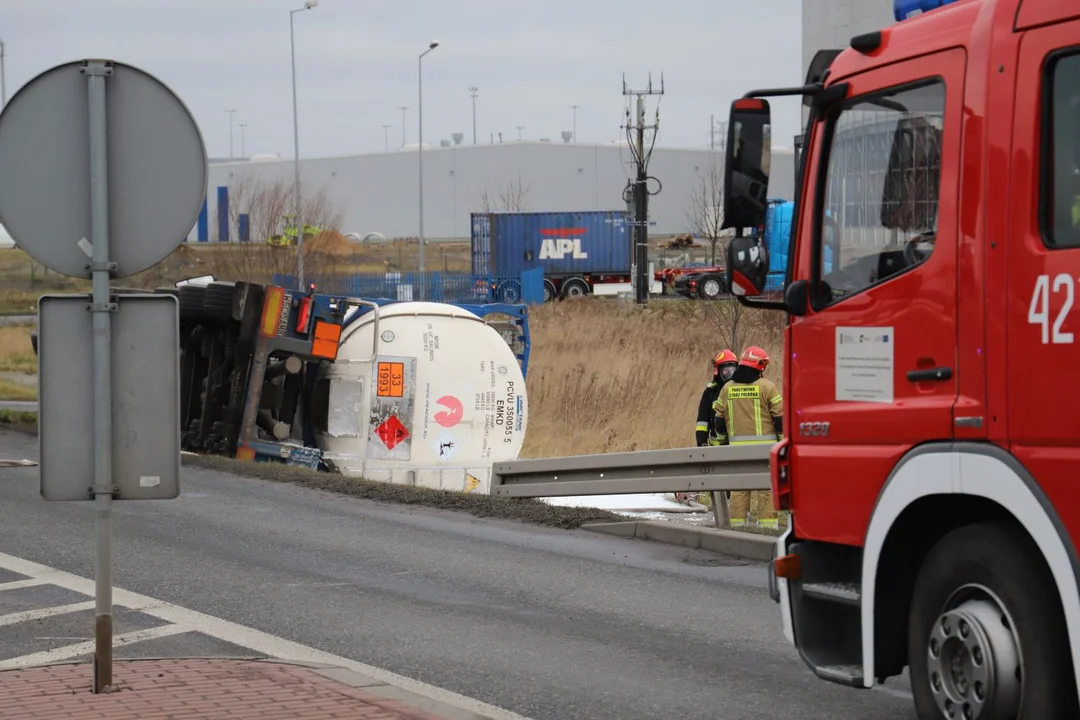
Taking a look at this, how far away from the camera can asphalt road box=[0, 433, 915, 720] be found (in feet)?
21.9

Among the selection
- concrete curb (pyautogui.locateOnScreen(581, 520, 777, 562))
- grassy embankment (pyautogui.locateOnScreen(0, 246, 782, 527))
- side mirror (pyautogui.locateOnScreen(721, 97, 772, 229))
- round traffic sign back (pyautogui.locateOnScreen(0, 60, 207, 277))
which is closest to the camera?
side mirror (pyautogui.locateOnScreen(721, 97, 772, 229))

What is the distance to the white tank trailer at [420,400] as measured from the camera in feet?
53.1

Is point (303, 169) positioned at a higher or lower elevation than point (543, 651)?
higher

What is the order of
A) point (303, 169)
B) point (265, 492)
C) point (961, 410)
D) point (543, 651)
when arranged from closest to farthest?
point (961, 410), point (543, 651), point (265, 492), point (303, 169)

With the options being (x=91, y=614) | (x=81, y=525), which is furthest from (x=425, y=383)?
(x=91, y=614)

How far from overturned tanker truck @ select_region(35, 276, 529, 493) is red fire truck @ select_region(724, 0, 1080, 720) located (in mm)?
10358

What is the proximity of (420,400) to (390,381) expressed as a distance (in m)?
0.39

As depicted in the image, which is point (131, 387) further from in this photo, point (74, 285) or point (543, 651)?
point (74, 285)

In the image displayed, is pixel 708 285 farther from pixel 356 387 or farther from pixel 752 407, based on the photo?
pixel 752 407

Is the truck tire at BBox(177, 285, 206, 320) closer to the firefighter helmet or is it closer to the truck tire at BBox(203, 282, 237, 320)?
the truck tire at BBox(203, 282, 237, 320)

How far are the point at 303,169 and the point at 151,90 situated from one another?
104937mm

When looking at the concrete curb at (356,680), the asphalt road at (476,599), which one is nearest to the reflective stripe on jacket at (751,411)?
the asphalt road at (476,599)

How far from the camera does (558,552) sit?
10711 mm

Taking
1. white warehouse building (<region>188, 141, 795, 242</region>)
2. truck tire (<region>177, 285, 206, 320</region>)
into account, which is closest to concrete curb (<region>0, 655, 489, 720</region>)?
truck tire (<region>177, 285, 206, 320</region>)
